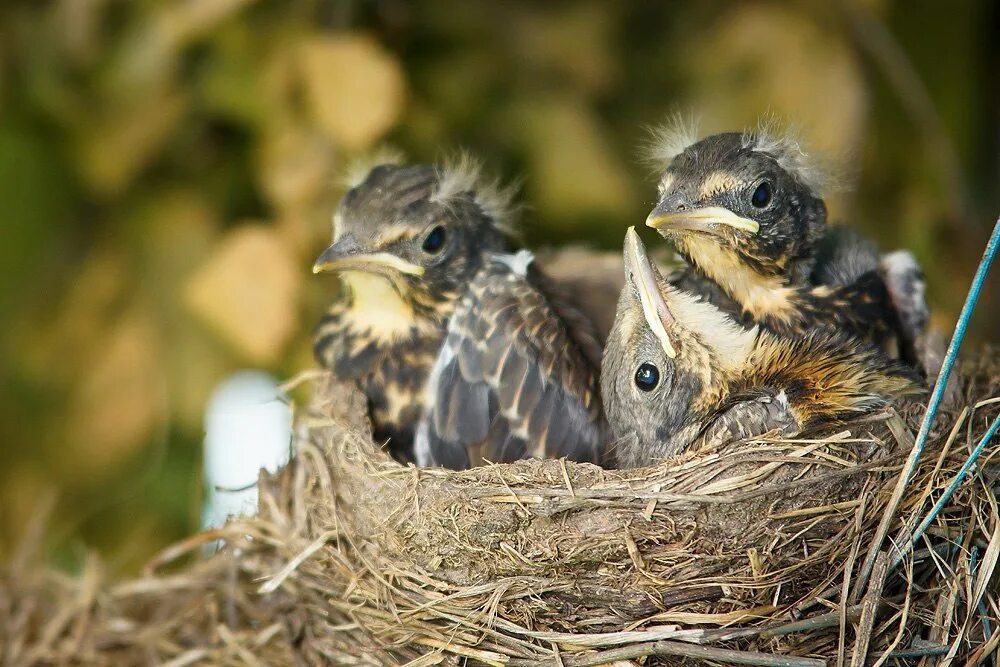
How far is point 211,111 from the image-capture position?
2.28 m

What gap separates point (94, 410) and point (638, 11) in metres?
1.73

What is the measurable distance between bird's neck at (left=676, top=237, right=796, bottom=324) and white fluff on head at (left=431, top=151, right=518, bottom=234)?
1.62ft

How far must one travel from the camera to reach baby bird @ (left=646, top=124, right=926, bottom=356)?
1.66 metres

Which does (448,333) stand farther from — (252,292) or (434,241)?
(252,292)

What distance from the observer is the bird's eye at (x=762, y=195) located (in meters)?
1.69

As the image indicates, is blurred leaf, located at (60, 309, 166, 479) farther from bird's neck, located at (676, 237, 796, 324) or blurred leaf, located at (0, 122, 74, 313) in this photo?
bird's neck, located at (676, 237, 796, 324)

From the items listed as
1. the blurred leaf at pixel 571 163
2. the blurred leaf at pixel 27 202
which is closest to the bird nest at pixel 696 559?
the blurred leaf at pixel 571 163

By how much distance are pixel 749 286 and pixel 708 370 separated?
0.23m

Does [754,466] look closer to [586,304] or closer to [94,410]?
[586,304]

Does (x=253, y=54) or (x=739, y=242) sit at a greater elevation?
(x=253, y=54)

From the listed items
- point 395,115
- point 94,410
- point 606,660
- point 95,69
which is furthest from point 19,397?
point 606,660

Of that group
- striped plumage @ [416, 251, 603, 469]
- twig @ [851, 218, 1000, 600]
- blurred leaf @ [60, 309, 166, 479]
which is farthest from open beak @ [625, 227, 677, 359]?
blurred leaf @ [60, 309, 166, 479]

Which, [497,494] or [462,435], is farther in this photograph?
[462,435]

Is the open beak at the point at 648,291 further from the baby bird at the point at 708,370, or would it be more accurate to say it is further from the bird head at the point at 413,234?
the bird head at the point at 413,234
